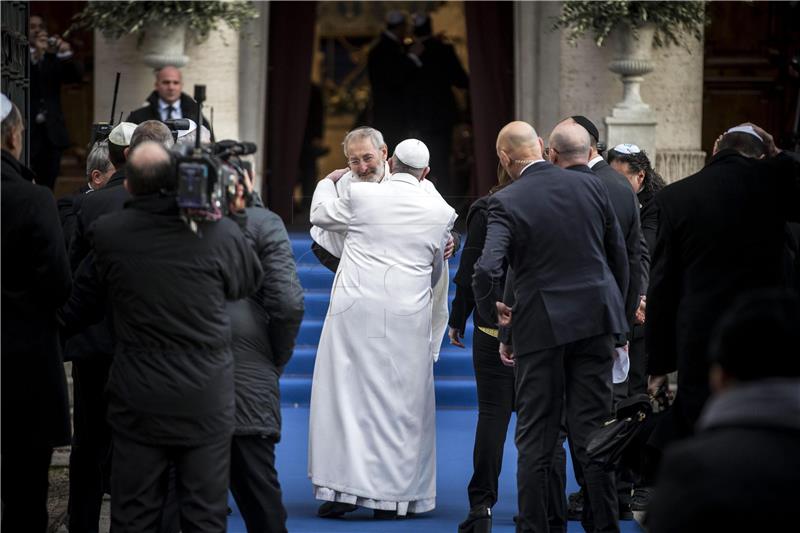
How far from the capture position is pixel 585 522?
6.41m

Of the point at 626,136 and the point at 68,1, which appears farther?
the point at 68,1

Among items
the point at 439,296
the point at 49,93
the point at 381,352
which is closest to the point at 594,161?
the point at 439,296

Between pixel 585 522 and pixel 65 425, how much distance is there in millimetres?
2555

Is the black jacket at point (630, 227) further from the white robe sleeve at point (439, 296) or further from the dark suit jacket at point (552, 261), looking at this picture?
the white robe sleeve at point (439, 296)

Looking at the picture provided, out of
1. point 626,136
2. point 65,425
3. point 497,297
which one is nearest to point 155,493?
point 65,425

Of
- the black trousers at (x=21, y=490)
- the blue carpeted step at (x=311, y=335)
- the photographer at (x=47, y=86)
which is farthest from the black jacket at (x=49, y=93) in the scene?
the black trousers at (x=21, y=490)

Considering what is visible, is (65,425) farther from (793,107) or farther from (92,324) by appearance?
(793,107)

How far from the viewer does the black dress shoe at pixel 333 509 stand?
6656 millimetres

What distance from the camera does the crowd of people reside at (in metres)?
4.68

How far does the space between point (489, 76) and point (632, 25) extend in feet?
6.46

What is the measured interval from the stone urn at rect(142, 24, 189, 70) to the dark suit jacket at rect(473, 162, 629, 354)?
17.7 ft

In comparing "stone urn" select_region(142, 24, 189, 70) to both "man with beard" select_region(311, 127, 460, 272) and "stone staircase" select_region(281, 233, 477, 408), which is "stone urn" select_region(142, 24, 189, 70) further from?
"man with beard" select_region(311, 127, 460, 272)

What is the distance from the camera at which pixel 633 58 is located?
413 inches

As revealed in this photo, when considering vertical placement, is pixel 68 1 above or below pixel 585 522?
above
